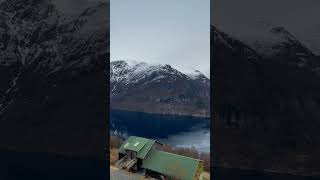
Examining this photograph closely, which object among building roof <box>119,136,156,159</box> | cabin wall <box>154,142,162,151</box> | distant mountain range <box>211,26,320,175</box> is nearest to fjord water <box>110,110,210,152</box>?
building roof <box>119,136,156,159</box>

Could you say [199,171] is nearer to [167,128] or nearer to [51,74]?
[167,128]

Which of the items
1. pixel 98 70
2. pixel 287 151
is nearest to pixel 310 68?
pixel 287 151

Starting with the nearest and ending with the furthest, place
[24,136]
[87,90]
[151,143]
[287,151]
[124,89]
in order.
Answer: [287,151] → [87,90] → [24,136] → [151,143] → [124,89]

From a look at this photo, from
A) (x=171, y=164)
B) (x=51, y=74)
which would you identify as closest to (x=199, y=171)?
(x=171, y=164)

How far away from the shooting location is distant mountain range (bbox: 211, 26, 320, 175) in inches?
176

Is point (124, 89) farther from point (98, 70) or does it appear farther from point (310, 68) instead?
point (310, 68)

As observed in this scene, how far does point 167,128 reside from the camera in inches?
364

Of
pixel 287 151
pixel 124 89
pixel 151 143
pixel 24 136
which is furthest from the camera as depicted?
→ pixel 124 89

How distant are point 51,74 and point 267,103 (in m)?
Answer: 3.09

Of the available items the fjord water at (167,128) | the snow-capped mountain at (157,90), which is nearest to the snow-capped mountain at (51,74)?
the fjord water at (167,128)

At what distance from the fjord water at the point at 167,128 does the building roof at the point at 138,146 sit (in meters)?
0.94

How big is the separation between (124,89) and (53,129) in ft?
18.9

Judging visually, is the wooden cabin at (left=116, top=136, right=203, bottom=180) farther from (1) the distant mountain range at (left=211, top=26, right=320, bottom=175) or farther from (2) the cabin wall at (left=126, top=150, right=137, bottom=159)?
(1) the distant mountain range at (left=211, top=26, right=320, bottom=175)

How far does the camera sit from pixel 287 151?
14.8 ft
